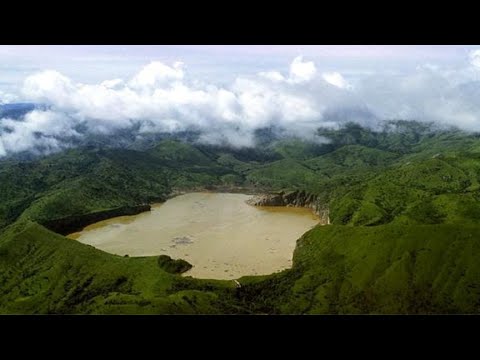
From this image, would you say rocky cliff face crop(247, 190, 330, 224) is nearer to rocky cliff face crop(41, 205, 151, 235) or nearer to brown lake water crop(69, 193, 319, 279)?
brown lake water crop(69, 193, 319, 279)

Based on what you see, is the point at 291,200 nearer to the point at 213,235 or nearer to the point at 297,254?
the point at 213,235

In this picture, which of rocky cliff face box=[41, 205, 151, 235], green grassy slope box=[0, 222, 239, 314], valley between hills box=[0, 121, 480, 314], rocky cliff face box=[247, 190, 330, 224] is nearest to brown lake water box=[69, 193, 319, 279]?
rocky cliff face box=[41, 205, 151, 235]

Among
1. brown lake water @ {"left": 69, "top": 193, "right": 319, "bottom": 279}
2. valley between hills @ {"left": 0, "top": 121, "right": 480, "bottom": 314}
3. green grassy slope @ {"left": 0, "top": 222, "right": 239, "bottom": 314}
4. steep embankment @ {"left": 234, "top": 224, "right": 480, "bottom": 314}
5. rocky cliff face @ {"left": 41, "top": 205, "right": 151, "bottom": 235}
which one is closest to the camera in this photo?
green grassy slope @ {"left": 0, "top": 222, "right": 239, "bottom": 314}

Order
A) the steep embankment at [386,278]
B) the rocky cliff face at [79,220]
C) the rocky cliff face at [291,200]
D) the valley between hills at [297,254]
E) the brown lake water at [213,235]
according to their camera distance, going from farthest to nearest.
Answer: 1. the rocky cliff face at [291,200]
2. the rocky cliff face at [79,220]
3. the brown lake water at [213,235]
4. the valley between hills at [297,254]
5. the steep embankment at [386,278]

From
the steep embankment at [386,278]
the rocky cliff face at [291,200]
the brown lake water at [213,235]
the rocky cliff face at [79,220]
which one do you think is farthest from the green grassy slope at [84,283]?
the rocky cliff face at [291,200]

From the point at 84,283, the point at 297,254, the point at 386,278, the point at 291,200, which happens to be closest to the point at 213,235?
the point at 297,254

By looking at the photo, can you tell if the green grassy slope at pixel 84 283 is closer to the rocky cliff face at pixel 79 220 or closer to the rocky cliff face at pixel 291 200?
the rocky cliff face at pixel 79 220
